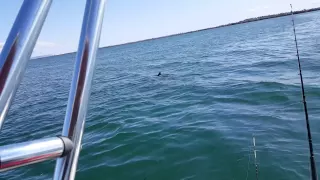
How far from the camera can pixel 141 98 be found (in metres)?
14.0

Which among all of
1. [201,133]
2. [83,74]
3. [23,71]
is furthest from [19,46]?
[201,133]

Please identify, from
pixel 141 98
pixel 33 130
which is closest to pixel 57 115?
pixel 33 130

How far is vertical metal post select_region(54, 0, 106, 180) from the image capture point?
96cm

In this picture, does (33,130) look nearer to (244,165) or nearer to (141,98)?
(141,98)

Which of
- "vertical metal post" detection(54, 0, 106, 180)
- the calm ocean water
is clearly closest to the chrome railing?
"vertical metal post" detection(54, 0, 106, 180)

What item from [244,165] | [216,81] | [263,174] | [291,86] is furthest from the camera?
[216,81]

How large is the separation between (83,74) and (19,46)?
25 centimetres

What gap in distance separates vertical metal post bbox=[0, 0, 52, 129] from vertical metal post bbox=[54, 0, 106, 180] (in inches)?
7.0

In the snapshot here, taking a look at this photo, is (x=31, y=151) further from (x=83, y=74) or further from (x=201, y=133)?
(x=201, y=133)

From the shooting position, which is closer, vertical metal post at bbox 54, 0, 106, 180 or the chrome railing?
the chrome railing

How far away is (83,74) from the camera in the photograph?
0.99 m

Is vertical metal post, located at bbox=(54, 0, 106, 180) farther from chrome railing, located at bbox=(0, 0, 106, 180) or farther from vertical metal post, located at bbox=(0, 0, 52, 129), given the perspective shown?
vertical metal post, located at bbox=(0, 0, 52, 129)

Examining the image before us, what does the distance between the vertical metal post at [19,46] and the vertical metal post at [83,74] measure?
177 millimetres

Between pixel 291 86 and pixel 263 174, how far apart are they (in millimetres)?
6557
